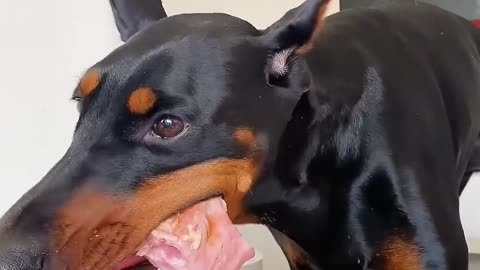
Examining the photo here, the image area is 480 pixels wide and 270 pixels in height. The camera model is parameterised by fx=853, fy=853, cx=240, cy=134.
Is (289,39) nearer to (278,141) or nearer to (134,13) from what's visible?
→ (278,141)

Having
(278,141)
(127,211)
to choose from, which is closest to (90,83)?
(127,211)

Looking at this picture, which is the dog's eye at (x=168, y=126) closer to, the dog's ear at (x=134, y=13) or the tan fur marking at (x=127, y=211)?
the tan fur marking at (x=127, y=211)

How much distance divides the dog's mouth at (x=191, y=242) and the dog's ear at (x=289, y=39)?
0.22m

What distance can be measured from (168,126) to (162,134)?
0.01 m

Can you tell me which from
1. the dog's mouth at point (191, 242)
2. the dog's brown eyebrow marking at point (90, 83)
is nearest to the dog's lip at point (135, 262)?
the dog's mouth at point (191, 242)

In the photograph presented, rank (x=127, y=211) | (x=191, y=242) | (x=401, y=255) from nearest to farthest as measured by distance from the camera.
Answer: (x=127, y=211) → (x=191, y=242) → (x=401, y=255)

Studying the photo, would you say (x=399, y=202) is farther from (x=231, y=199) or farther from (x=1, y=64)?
(x=1, y=64)

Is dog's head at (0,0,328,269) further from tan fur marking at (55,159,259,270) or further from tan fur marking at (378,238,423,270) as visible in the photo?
tan fur marking at (378,238,423,270)

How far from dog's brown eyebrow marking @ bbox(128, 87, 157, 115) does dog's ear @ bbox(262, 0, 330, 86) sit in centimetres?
22

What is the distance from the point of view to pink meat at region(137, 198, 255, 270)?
4.02 ft

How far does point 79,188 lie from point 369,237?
59 centimetres

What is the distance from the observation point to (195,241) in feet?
4.14

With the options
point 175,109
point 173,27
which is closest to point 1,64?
point 173,27

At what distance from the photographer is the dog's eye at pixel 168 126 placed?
119cm
